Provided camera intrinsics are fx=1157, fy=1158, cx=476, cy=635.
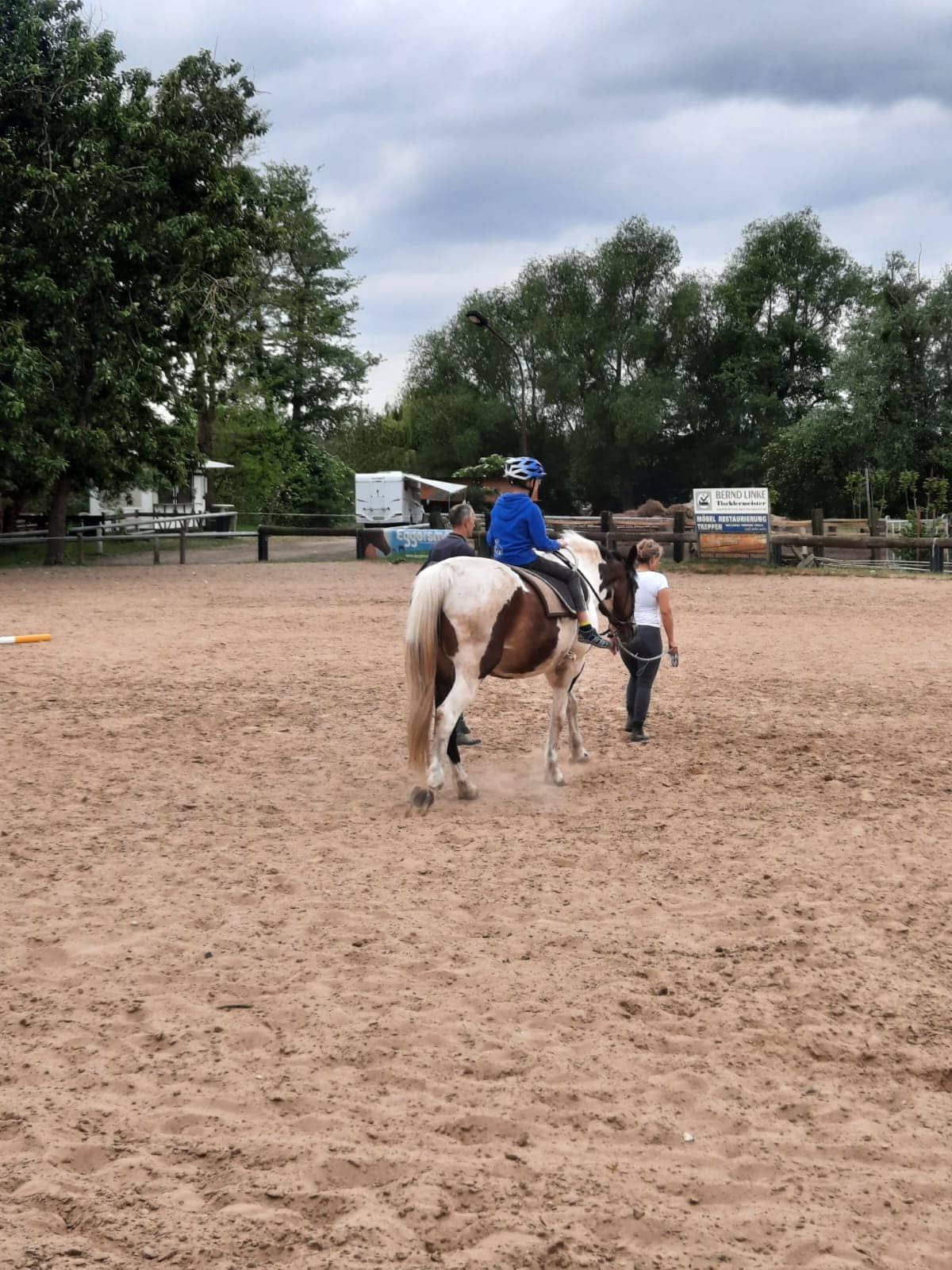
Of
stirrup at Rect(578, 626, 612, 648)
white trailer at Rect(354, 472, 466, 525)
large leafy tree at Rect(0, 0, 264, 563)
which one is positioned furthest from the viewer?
white trailer at Rect(354, 472, 466, 525)

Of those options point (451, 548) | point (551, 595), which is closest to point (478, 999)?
point (551, 595)

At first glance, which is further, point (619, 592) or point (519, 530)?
point (619, 592)

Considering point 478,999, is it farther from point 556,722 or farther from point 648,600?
point 648,600

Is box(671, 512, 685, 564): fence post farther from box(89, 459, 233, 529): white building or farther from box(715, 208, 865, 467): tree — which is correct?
box(715, 208, 865, 467): tree

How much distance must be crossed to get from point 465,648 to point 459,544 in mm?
1865

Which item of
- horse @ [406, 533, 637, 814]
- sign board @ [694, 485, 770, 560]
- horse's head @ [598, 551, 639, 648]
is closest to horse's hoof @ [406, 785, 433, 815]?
horse @ [406, 533, 637, 814]

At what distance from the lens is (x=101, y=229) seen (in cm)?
2548

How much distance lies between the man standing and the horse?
965mm

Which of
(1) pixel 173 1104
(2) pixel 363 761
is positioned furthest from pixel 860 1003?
(2) pixel 363 761

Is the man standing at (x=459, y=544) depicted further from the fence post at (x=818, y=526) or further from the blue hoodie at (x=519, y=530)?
the fence post at (x=818, y=526)

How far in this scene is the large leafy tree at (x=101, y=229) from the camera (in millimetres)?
24922

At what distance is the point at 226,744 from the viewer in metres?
9.19

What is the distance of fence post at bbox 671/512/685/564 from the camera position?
28.2 meters

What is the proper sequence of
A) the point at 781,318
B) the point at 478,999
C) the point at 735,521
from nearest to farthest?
1. the point at 478,999
2. the point at 735,521
3. the point at 781,318
